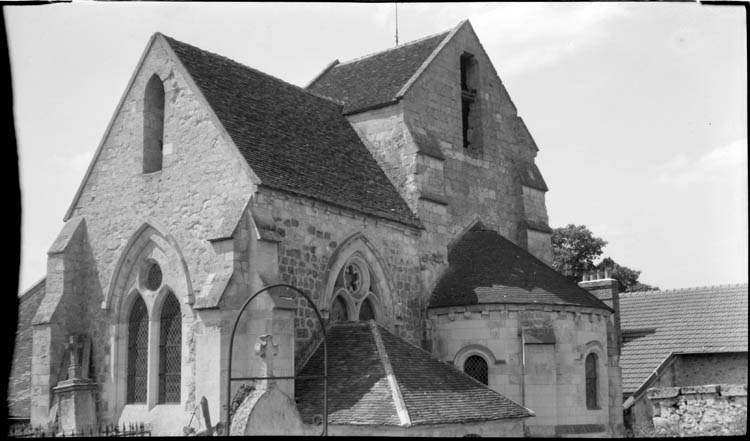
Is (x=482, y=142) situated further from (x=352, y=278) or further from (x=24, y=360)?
(x=24, y=360)

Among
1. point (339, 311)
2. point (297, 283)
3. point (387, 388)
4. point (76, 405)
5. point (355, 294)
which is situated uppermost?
point (297, 283)

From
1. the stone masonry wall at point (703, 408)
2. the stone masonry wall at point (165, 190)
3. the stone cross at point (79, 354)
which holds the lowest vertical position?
the stone masonry wall at point (703, 408)

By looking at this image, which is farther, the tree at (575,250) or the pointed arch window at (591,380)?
the tree at (575,250)

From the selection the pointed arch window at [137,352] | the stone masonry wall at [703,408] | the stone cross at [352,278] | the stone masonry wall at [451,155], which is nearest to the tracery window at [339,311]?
the stone cross at [352,278]

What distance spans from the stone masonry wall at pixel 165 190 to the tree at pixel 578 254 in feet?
109

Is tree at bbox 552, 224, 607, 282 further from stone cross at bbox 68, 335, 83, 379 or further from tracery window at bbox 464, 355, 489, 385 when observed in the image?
stone cross at bbox 68, 335, 83, 379

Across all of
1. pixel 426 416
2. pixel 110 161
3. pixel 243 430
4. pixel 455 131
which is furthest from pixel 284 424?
pixel 455 131

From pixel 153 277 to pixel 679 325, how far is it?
19.4 m

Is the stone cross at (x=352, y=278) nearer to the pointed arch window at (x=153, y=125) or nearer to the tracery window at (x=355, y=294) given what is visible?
the tracery window at (x=355, y=294)

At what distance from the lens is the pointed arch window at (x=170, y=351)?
19203 mm

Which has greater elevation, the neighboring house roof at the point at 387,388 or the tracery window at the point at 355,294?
the tracery window at the point at 355,294

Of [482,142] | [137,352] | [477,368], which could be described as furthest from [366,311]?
[482,142]

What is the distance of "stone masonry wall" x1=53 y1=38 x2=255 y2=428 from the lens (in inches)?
742

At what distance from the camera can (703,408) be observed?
18.8 metres
